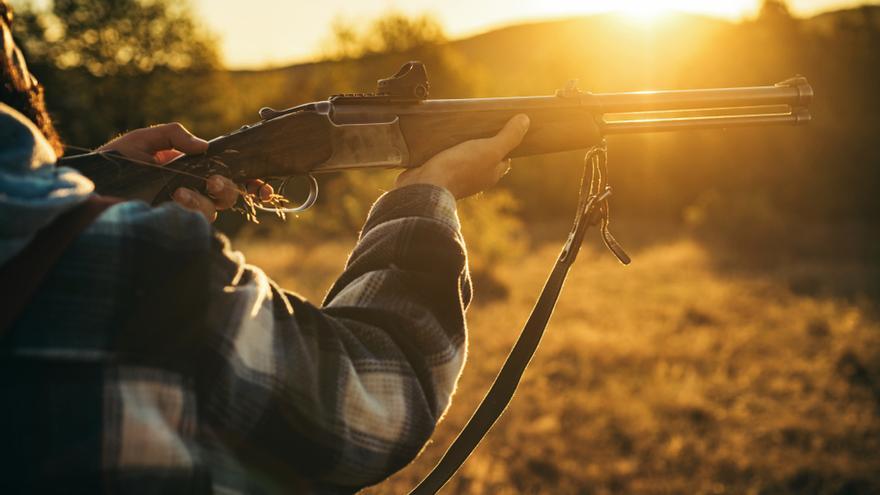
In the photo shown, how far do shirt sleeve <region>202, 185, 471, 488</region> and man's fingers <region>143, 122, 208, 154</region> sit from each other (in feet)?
2.67

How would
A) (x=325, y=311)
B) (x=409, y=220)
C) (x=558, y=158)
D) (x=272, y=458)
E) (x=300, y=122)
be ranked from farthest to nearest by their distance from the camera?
(x=558, y=158)
(x=300, y=122)
(x=409, y=220)
(x=325, y=311)
(x=272, y=458)

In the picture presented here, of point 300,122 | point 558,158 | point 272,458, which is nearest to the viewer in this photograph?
point 272,458

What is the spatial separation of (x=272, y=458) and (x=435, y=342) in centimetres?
44

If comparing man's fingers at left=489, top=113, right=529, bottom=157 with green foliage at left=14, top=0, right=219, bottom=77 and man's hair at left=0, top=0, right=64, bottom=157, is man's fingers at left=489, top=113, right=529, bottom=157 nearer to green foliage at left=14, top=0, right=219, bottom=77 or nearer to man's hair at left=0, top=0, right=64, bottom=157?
man's hair at left=0, top=0, right=64, bottom=157

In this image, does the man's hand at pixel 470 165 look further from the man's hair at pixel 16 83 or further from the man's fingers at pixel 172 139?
the man's hair at pixel 16 83

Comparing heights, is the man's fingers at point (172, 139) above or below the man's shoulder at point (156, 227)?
below

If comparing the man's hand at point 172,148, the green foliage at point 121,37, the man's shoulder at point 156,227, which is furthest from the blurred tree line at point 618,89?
the man's shoulder at point 156,227

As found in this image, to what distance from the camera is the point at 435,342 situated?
1.67m

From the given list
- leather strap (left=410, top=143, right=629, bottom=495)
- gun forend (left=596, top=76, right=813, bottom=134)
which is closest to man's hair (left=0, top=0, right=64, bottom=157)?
leather strap (left=410, top=143, right=629, bottom=495)

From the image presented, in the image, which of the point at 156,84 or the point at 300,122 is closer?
the point at 300,122

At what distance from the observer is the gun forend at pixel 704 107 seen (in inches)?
121

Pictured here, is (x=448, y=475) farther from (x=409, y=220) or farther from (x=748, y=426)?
(x=748, y=426)

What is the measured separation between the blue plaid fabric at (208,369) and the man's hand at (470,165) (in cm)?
54

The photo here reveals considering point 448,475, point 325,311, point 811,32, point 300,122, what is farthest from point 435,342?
point 811,32
